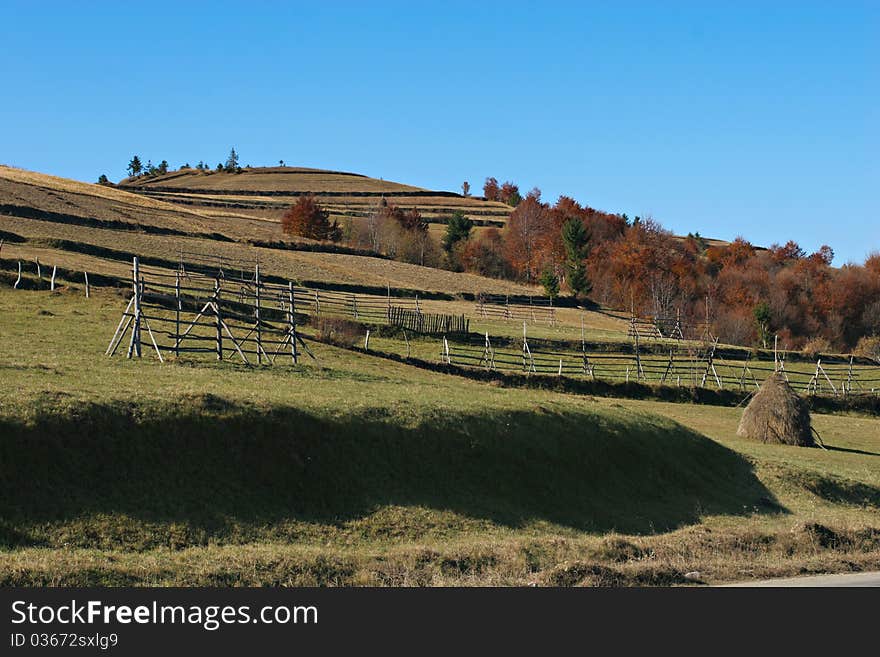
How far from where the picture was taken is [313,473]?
707 inches

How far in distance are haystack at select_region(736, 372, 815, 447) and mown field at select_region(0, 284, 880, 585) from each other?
7.55 m

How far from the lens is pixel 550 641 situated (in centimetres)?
972

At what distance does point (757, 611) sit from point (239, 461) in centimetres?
989

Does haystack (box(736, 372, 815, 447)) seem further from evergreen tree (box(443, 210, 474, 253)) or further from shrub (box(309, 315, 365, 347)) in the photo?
evergreen tree (box(443, 210, 474, 253))

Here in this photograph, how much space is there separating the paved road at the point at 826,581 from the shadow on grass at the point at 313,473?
5365 millimetres

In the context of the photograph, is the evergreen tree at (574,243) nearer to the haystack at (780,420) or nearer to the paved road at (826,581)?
the haystack at (780,420)

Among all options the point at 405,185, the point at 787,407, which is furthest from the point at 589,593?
the point at 405,185

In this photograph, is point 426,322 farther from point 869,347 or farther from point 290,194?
point 290,194

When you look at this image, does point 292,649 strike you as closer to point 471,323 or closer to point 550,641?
point 550,641

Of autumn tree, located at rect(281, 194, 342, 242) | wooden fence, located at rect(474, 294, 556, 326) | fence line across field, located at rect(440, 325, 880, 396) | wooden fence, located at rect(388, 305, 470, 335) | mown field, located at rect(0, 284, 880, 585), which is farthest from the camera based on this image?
autumn tree, located at rect(281, 194, 342, 242)

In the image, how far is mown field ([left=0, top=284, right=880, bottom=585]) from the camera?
537 inches

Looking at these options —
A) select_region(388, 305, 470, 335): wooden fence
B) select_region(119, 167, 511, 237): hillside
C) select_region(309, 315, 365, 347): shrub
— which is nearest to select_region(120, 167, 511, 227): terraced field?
select_region(119, 167, 511, 237): hillside

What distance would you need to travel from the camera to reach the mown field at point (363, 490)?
13641 millimetres

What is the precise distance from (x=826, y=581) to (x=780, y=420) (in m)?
22.9
